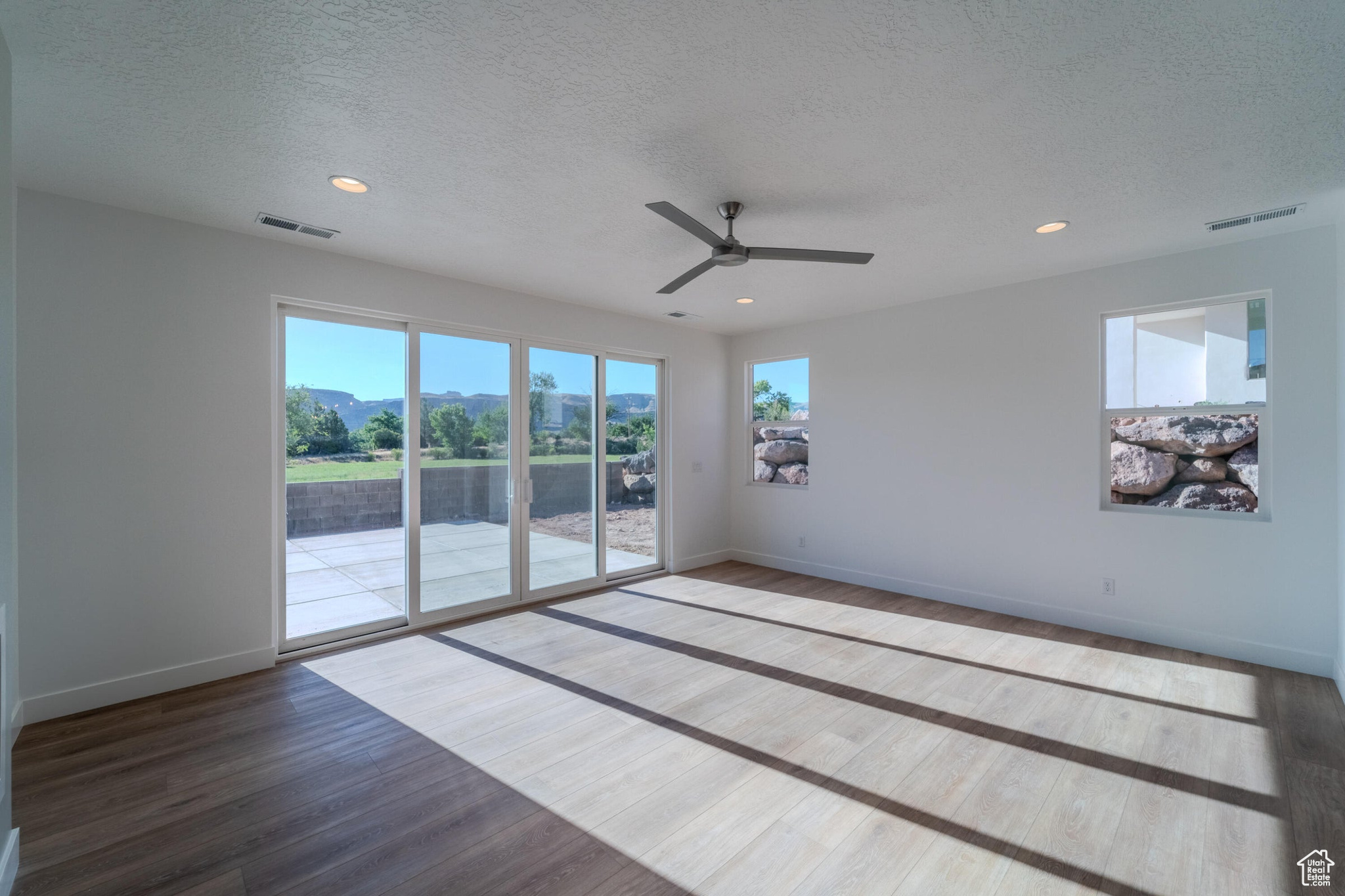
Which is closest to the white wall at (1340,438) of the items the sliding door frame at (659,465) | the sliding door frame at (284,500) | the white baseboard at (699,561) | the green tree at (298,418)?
the white baseboard at (699,561)

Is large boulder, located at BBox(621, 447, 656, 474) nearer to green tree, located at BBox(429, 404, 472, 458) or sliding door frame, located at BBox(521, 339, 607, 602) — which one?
sliding door frame, located at BBox(521, 339, 607, 602)

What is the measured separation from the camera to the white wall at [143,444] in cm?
282

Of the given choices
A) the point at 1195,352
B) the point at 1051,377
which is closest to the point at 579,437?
the point at 1051,377

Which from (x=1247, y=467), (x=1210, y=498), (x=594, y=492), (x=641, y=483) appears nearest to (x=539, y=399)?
(x=594, y=492)

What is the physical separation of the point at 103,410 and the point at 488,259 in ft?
7.49

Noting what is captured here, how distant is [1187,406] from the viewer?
3777 millimetres

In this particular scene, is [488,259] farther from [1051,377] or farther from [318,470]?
[1051,377]

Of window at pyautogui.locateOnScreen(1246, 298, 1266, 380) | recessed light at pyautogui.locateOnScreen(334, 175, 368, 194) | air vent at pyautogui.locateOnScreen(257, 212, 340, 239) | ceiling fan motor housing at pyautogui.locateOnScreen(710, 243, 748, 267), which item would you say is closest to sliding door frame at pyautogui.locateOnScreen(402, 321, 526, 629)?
air vent at pyautogui.locateOnScreen(257, 212, 340, 239)

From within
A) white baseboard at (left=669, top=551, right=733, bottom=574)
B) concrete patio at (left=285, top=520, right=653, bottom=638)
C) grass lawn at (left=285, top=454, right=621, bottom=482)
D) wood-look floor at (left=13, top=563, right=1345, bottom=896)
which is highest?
grass lawn at (left=285, top=454, right=621, bottom=482)

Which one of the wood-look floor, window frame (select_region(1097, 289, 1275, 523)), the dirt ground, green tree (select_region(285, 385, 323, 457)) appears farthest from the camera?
the dirt ground

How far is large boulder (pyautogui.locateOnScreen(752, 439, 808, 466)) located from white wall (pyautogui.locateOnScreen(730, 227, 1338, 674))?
232mm

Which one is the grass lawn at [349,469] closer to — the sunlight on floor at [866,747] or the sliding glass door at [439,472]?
the sliding glass door at [439,472]

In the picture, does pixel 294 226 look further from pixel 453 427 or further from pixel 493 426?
pixel 493 426

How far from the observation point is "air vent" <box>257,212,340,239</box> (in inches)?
124
